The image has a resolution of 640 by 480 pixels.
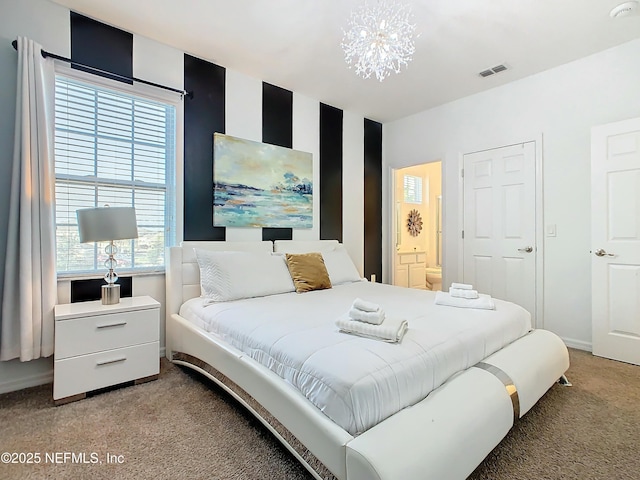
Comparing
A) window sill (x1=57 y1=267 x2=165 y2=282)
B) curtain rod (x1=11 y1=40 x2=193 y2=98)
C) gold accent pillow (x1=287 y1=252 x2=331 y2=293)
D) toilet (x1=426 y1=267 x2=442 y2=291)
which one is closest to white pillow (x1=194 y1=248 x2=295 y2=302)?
gold accent pillow (x1=287 y1=252 x2=331 y2=293)

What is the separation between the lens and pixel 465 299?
2186mm

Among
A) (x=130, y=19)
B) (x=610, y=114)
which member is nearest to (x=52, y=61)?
(x=130, y=19)

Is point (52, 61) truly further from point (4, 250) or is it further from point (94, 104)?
point (4, 250)

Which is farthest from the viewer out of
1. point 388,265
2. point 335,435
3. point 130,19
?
point 388,265

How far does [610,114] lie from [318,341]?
325 cm

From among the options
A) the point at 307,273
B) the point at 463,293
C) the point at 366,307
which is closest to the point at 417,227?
the point at 307,273

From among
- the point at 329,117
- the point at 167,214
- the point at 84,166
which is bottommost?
the point at 167,214

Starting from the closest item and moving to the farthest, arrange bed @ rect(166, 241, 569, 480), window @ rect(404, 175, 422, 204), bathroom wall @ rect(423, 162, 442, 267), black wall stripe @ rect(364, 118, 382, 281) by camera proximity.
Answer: bed @ rect(166, 241, 569, 480)
black wall stripe @ rect(364, 118, 382, 281)
window @ rect(404, 175, 422, 204)
bathroom wall @ rect(423, 162, 442, 267)

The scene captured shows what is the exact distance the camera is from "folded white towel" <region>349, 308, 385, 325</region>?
1557 mm

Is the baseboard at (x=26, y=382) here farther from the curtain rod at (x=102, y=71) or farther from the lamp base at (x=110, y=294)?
the curtain rod at (x=102, y=71)

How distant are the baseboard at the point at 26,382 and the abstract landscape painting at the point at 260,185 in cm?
167

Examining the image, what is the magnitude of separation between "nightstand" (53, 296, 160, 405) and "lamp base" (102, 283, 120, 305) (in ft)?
0.15

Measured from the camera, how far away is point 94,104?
2.51 m

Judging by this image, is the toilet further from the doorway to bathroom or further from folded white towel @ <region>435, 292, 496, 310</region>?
folded white towel @ <region>435, 292, 496, 310</region>
